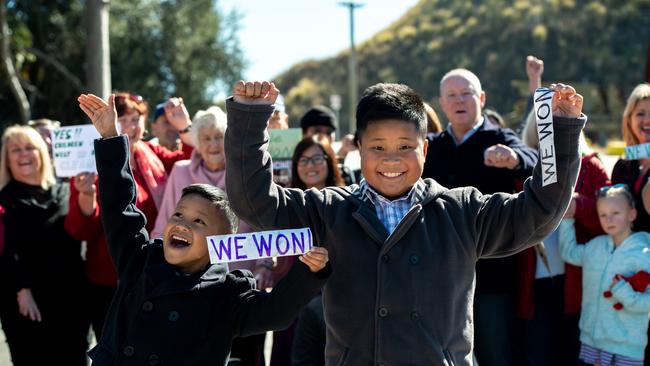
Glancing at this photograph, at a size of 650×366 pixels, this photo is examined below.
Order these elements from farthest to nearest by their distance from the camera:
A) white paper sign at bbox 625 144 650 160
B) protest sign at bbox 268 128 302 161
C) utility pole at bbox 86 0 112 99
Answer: utility pole at bbox 86 0 112 99 < protest sign at bbox 268 128 302 161 < white paper sign at bbox 625 144 650 160

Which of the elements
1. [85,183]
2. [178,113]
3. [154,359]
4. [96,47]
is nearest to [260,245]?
[154,359]

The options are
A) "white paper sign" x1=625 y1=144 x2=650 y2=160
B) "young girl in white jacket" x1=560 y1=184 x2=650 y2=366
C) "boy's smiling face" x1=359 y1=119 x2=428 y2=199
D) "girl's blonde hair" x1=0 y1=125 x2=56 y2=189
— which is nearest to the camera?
"boy's smiling face" x1=359 y1=119 x2=428 y2=199

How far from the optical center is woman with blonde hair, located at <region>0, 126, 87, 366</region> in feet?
15.8

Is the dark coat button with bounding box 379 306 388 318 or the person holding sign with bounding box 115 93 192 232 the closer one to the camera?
the dark coat button with bounding box 379 306 388 318

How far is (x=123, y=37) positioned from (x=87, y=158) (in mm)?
15978

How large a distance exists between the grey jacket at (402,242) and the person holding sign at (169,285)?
32 cm

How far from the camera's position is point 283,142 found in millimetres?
5207

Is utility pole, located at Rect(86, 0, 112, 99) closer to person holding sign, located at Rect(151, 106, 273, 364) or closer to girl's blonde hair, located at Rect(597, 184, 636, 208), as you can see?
person holding sign, located at Rect(151, 106, 273, 364)

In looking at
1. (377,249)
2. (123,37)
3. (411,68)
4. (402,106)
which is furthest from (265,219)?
(411,68)

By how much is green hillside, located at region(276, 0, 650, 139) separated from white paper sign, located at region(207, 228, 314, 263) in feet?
152

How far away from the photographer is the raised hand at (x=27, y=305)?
4781 mm

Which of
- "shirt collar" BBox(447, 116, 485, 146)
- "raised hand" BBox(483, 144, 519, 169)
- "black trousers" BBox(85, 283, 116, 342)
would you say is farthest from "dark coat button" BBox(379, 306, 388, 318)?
"black trousers" BBox(85, 283, 116, 342)

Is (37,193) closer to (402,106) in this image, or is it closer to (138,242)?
(138,242)

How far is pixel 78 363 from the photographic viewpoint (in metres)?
4.94
